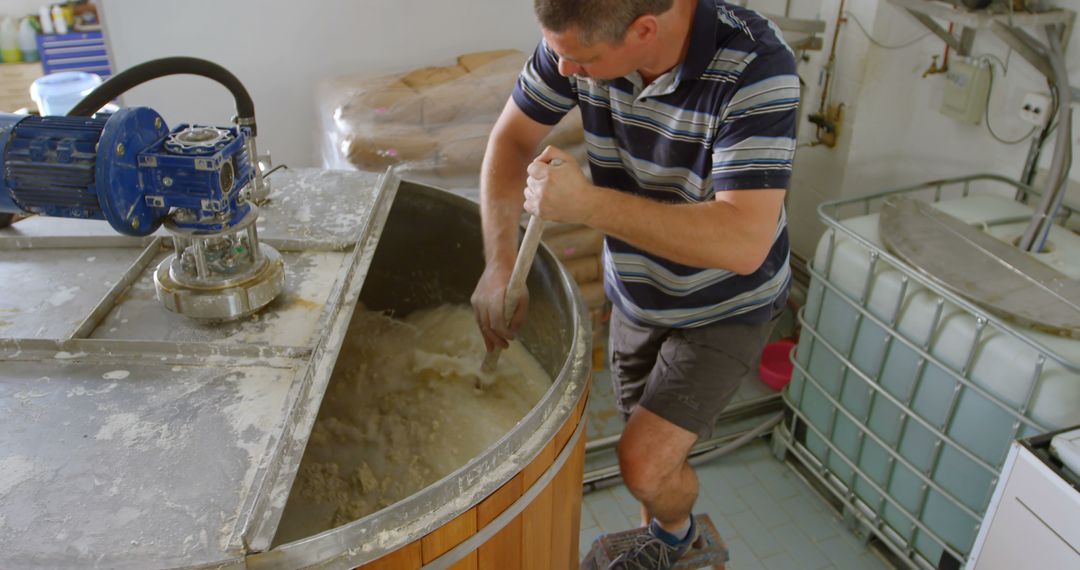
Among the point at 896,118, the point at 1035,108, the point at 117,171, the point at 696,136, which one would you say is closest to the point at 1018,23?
the point at 1035,108

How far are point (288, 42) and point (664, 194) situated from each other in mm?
1724

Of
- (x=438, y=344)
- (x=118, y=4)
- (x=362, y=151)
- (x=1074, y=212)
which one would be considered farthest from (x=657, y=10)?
(x=118, y=4)

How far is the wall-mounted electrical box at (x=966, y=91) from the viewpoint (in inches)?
90.3

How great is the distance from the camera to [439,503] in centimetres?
96

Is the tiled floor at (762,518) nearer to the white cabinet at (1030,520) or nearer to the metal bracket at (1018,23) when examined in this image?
the white cabinet at (1030,520)

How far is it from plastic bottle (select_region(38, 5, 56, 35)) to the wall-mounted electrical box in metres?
4.02

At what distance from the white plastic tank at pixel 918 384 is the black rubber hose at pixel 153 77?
143 centimetres

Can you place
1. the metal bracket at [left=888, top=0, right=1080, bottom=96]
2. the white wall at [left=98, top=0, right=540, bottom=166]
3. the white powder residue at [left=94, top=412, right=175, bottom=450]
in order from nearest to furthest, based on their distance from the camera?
the white powder residue at [left=94, top=412, right=175, bottom=450]
the metal bracket at [left=888, top=0, right=1080, bottom=96]
the white wall at [left=98, top=0, right=540, bottom=166]

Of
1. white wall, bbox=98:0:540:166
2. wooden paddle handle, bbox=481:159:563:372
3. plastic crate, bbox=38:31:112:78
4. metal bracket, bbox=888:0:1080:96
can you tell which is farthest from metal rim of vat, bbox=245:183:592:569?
plastic crate, bbox=38:31:112:78

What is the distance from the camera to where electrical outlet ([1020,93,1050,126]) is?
2.11 m

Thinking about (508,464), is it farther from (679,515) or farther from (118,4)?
(118,4)

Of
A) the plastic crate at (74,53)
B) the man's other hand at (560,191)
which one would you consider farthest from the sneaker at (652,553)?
the plastic crate at (74,53)

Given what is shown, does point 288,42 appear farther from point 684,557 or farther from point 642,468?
point 684,557

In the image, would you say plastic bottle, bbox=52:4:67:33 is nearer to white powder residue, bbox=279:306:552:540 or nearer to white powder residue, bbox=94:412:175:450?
white powder residue, bbox=279:306:552:540
